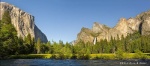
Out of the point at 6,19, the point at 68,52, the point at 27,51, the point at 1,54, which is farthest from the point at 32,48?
the point at 1,54

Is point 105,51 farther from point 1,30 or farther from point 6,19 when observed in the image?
point 1,30

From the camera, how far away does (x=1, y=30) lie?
79312mm

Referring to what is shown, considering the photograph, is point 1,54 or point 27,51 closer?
point 1,54

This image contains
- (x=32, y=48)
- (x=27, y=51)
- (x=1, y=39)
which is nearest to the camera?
(x=1, y=39)

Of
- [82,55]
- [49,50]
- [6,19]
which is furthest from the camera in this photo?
[49,50]

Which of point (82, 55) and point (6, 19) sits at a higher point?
point (6, 19)

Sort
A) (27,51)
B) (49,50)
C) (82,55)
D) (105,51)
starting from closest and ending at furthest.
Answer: (82,55) < (27,51) < (49,50) < (105,51)

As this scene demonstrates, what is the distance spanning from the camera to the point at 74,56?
11656cm

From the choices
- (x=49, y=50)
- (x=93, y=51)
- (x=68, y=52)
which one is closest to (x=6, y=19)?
(x=68, y=52)

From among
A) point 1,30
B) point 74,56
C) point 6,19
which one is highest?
point 6,19

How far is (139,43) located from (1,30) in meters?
118

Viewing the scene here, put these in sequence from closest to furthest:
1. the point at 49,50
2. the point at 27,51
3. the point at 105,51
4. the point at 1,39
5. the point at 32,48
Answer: the point at 1,39
the point at 27,51
the point at 32,48
the point at 49,50
the point at 105,51

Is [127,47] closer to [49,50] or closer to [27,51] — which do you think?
[49,50]

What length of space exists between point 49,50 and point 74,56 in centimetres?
5354
